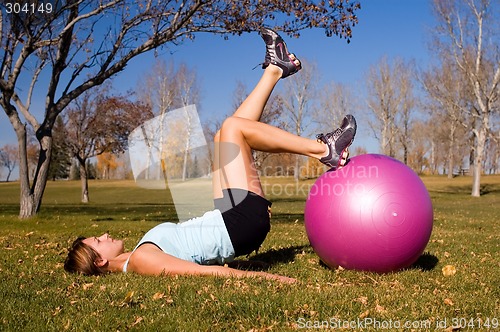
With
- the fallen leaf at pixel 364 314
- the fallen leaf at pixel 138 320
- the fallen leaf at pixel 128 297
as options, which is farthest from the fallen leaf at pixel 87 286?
the fallen leaf at pixel 364 314

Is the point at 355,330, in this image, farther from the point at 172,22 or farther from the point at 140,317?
the point at 172,22

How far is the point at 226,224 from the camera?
4.98 meters

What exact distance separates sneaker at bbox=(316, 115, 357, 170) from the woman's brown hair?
2.68 m

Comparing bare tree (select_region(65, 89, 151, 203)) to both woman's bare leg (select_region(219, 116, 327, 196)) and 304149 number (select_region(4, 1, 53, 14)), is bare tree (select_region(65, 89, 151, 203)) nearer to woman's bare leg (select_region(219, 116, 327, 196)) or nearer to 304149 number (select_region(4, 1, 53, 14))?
304149 number (select_region(4, 1, 53, 14))

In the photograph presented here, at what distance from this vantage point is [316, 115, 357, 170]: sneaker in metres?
5.39

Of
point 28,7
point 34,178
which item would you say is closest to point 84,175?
point 34,178

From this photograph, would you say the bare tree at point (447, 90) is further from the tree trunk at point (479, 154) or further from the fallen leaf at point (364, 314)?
the fallen leaf at point (364, 314)

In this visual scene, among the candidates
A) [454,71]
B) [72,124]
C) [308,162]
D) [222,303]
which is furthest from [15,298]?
[308,162]

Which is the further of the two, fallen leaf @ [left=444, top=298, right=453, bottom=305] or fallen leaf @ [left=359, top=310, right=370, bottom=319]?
fallen leaf @ [left=444, top=298, right=453, bottom=305]

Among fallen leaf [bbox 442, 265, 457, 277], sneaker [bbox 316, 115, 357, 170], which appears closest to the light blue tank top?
sneaker [bbox 316, 115, 357, 170]

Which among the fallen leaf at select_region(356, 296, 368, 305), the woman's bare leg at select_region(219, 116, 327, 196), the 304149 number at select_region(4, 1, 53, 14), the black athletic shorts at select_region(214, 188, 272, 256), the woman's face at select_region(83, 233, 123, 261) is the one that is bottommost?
the fallen leaf at select_region(356, 296, 368, 305)

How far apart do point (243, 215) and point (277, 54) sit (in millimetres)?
1964

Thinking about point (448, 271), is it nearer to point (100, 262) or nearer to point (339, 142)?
point (339, 142)

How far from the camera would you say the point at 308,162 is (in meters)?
62.8
